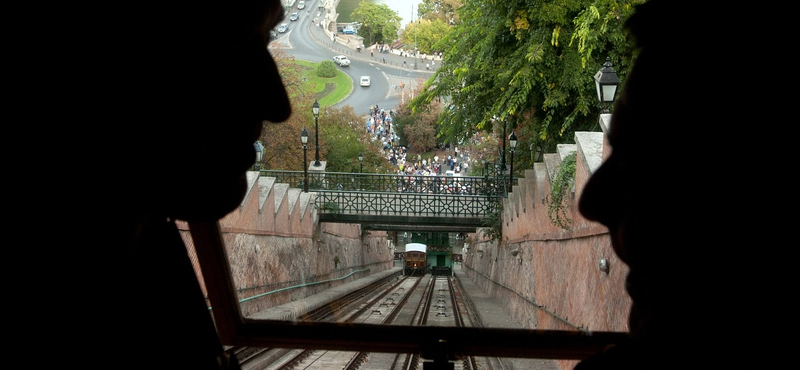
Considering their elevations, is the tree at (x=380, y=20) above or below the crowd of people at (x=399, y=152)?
above

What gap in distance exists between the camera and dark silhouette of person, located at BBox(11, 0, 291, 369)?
184 cm

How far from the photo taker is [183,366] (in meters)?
2.15

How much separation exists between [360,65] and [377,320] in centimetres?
6608

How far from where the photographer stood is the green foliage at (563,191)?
8.94 meters

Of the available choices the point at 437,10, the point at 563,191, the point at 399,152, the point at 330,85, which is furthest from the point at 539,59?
the point at 437,10

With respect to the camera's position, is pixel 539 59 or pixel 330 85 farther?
pixel 330 85

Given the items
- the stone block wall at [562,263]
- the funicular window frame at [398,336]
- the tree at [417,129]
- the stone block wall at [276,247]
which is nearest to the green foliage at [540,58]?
the stone block wall at [562,263]

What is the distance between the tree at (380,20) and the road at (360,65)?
2.16 metres

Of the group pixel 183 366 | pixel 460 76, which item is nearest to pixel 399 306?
pixel 460 76

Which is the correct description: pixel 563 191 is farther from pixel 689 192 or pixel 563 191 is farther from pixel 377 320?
pixel 377 320

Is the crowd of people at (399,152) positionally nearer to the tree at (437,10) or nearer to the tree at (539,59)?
the tree at (437,10)

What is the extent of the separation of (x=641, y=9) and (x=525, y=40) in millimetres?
12830

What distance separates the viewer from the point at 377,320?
16484 mm

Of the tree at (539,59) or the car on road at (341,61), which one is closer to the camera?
the tree at (539,59)
